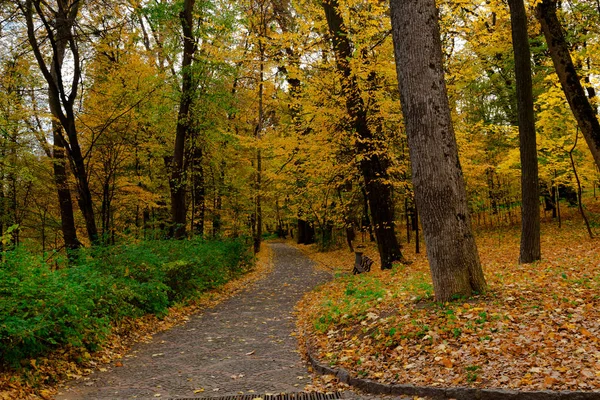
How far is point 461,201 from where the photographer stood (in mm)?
5527

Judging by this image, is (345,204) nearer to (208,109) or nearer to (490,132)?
(208,109)

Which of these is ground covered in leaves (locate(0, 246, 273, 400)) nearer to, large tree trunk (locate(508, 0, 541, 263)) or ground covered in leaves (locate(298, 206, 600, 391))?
ground covered in leaves (locate(298, 206, 600, 391))

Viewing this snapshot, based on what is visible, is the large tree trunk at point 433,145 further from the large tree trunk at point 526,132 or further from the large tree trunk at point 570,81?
the large tree trunk at point 526,132

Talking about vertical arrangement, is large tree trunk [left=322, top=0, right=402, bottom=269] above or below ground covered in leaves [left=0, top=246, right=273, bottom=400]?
above

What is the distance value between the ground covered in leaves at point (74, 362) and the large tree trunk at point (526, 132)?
27.1 ft

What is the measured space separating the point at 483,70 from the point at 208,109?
13417mm

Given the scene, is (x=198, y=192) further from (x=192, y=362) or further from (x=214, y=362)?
(x=214, y=362)

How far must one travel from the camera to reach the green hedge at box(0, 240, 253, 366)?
4816 millimetres

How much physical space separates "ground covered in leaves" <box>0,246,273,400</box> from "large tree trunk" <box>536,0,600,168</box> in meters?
9.01

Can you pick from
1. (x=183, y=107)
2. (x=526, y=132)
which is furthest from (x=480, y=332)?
(x=183, y=107)

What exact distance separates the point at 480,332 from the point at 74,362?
5326mm

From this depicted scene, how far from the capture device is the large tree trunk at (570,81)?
24.6 ft

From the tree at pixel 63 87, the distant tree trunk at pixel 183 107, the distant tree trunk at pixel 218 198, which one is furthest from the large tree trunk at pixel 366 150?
the distant tree trunk at pixel 218 198

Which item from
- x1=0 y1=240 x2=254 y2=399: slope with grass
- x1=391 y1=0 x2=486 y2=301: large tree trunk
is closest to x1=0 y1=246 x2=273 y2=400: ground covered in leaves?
x1=0 y1=240 x2=254 y2=399: slope with grass
